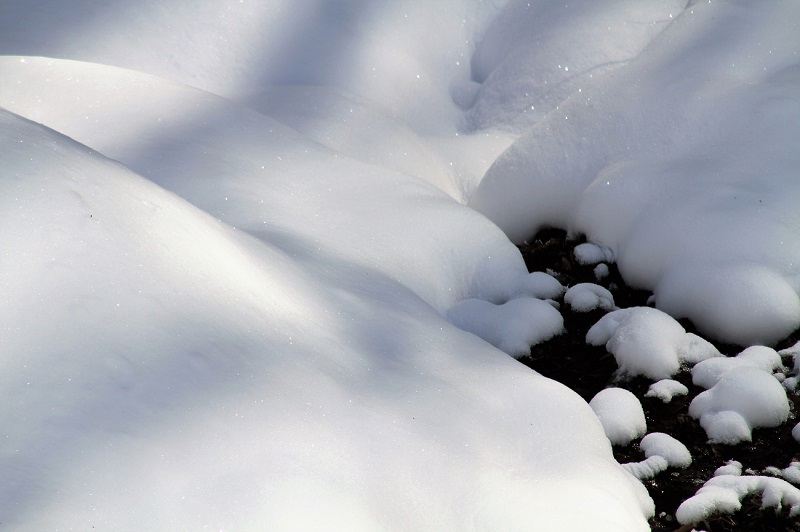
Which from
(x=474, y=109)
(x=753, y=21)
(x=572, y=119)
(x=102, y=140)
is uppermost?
(x=753, y=21)

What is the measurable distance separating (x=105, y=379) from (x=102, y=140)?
40.6 inches

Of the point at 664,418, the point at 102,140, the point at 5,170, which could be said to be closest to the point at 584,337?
the point at 664,418

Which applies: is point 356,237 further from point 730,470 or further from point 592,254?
point 730,470

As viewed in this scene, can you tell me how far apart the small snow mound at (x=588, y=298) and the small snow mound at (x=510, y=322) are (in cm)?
8

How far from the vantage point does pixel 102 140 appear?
182 centimetres

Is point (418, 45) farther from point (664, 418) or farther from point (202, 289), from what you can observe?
point (202, 289)

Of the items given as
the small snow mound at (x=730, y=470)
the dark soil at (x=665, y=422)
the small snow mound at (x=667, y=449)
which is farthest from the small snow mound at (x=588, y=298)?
the small snow mound at (x=730, y=470)

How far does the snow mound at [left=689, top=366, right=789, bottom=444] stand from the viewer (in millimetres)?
1540

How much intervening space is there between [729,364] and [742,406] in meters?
0.13

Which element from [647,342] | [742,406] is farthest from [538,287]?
[742,406]

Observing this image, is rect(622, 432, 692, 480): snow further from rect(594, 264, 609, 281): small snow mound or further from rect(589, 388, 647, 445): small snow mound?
rect(594, 264, 609, 281): small snow mound

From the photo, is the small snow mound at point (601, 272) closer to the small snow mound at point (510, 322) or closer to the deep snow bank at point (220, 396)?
the small snow mound at point (510, 322)

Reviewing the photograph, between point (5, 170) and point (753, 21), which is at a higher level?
point (753, 21)

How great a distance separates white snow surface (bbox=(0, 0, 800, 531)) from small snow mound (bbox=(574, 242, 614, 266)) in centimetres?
2
